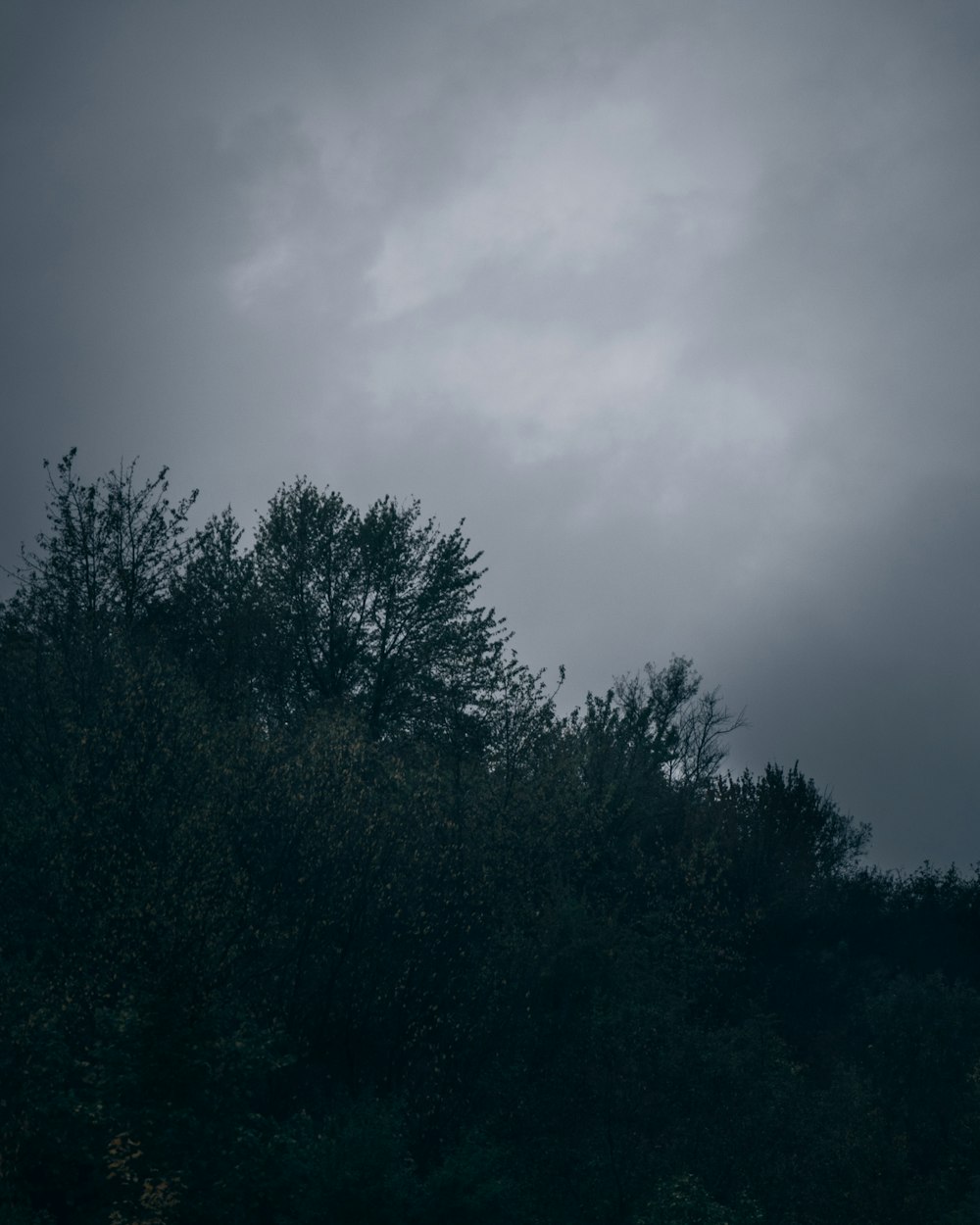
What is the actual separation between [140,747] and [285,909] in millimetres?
5355

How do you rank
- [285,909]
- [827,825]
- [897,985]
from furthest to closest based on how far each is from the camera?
[827,825]
[897,985]
[285,909]

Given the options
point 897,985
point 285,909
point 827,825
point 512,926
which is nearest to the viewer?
point 285,909

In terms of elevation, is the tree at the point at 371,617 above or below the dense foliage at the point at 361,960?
above

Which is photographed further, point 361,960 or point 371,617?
point 371,617

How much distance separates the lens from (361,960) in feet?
84.2

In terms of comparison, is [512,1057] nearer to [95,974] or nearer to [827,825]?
[95,974]

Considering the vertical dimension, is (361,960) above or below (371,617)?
below

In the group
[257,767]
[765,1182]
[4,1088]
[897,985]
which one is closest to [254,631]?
[257,767]

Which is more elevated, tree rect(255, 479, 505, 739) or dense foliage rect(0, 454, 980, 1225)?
tree rect(255, 479, 505, 739)

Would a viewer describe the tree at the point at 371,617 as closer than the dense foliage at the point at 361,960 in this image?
No

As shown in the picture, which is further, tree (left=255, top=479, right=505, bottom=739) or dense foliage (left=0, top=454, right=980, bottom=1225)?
tree (left=255, top=479, right=505, bottom=739)

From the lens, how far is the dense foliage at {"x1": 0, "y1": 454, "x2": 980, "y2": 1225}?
62.0 ft

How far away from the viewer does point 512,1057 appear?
90.2 feet

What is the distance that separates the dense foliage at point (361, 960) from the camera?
18906 millimetres
